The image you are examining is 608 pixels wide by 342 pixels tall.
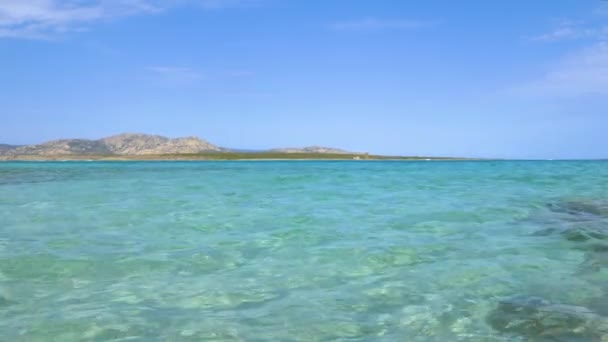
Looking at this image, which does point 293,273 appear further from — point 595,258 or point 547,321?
point 595,258

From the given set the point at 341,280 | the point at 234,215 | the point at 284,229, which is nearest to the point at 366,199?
the point at 234,215

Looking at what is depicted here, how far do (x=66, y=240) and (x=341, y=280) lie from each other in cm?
610

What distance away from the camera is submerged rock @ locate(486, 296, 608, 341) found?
16.4 feet

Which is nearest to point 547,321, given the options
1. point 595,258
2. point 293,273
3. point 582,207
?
point 293,273

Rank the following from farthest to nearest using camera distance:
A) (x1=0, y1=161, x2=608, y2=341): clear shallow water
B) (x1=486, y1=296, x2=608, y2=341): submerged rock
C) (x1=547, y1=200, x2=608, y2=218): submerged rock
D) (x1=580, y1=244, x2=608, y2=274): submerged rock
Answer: (x1=547, y1=200, x2=608, y2=218): submerged rock < (x1=580, y1=244, x2=608, y2=274): submerged rock < (x1=0, y1=161, x2=608, y2=341): clear shallow water < (x1=486, y1=296, x2=608, y2=341): submerged rock

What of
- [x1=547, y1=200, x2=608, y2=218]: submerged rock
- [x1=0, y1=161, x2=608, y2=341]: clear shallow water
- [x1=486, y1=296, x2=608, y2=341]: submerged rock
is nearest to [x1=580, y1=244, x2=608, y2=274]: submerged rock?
[x1=0, y1=161, x2=608, y2=341]: clear shallow water

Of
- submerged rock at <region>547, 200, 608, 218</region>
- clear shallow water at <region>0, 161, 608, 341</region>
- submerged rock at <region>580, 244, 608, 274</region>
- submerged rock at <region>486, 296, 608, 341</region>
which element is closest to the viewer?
submerged rock at <region>486, 296, 608, 341</region>

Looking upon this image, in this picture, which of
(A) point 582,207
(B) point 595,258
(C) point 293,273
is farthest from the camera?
(A) point 582,207

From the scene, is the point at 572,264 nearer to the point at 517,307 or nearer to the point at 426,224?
the point at 517,307

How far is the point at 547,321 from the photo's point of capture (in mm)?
5348

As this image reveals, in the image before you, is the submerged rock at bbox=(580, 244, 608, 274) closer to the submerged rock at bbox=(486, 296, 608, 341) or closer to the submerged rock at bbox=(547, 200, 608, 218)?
the submerged rock at bbox=(486, 296, 608, 341)

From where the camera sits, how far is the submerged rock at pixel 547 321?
16.4ft

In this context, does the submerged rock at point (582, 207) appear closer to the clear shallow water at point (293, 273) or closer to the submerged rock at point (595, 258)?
the clear shallow water at point (293, 273)

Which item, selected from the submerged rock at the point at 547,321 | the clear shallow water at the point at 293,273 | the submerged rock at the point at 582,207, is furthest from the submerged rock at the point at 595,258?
the submerged rock at the point at 582,207
